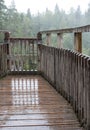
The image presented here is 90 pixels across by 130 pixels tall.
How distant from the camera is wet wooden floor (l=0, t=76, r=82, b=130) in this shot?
12.3 feet

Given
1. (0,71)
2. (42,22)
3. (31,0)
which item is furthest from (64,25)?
(0,71)

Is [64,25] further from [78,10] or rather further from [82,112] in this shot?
[82,112]

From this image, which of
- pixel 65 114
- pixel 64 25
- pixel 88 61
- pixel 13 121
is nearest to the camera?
pixel 88 61

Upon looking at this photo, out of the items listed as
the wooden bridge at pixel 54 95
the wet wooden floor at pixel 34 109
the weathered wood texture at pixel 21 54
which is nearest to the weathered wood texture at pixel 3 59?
the wooden bridge at pixel 54 95

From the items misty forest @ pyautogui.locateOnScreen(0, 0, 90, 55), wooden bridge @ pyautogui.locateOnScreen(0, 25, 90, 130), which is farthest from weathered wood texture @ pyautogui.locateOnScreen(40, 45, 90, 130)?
misty forest @ pyautogui.locateOnScreen(0, 0, 90, 55)

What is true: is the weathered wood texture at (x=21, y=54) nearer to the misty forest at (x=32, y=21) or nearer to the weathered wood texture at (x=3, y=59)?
the weathered wood texture at (x=3, y=59)

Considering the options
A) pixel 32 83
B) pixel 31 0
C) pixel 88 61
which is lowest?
pixel 32 83

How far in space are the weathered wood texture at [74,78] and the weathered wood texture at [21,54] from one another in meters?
2.71

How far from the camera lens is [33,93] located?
5.87 m

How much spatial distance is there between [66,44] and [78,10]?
2755cm

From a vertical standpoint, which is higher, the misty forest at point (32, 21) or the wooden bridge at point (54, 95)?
the misty forest at point (32, 21)

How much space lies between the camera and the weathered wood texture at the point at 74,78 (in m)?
3.50

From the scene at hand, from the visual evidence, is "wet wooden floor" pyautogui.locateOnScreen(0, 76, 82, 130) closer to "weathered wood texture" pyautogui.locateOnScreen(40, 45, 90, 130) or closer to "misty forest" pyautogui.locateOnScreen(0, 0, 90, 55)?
"weathered wood texture" pyautogui.locateOnScreen(40, 45, 90, 130)

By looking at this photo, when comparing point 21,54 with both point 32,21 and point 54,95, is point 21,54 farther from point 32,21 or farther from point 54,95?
point 32,21
